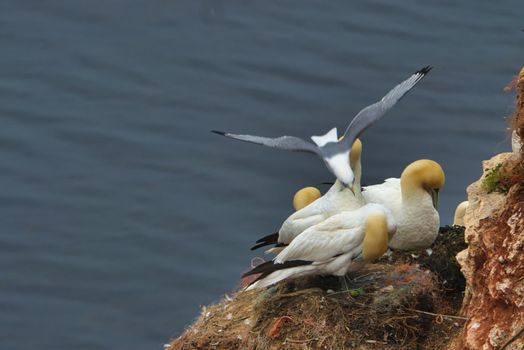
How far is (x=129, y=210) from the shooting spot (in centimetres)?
2236

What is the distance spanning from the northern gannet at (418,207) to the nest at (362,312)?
0.12 meters

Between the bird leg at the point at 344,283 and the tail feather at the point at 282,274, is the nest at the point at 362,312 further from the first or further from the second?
the tail feather at the point at 282,274

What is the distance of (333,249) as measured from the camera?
11.2 meters

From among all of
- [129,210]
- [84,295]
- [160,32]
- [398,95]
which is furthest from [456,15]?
[398,95]

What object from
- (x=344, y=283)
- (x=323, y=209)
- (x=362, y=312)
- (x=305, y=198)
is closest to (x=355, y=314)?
(x=362, y=312)

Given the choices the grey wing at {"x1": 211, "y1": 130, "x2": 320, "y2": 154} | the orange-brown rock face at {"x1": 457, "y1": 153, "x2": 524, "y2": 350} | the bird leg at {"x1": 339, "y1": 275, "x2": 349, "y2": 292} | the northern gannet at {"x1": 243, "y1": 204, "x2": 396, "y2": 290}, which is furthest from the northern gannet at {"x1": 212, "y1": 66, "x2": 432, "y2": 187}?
the orange-brown rock face at {"x1": 457, "y1": 153, "x2": 524, "y2": 350}

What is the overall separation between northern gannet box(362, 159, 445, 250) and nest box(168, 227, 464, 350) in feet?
0.41

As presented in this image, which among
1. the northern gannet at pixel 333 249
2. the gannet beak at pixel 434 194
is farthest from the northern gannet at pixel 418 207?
the northern gannet at pixel 333 249

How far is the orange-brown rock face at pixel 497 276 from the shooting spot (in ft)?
29.3

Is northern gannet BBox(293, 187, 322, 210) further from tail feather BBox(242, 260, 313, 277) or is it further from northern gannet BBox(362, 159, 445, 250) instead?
tail feather BBox(242, 260, 313, 277)

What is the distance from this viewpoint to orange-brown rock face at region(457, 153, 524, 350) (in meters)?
8.94

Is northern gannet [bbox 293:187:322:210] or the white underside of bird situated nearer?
the white underside of bird

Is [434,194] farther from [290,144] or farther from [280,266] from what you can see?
[280,266]

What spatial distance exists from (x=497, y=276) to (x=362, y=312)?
1978mm
